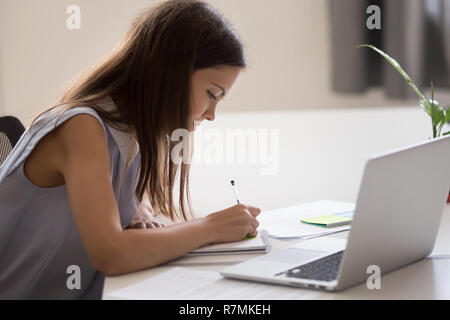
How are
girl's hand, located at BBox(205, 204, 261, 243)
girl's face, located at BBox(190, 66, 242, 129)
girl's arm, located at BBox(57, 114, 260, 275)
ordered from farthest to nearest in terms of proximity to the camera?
1. girl's face, located at BBox(190, 66, 242, 129)
2. girl's hand, located at BBox(205, 204, 261, 243)
3. girl's arm, located at BBox(57, 114, 260, 275)

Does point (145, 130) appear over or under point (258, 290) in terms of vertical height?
over

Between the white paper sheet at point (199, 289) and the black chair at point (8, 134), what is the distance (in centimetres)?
70

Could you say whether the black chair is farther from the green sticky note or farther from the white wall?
the white wall

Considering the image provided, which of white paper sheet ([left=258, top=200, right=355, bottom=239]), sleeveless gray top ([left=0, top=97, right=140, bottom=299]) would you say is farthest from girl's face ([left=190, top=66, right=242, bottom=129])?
white paper sheet ([left=258, top=200, right=355, bottom=239])

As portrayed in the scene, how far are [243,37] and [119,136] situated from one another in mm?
1712

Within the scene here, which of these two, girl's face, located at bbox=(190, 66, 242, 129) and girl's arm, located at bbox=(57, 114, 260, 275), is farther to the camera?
girl's face, located at bbox=(190, 66, 242, 129)

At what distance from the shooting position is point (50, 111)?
1.21 meters

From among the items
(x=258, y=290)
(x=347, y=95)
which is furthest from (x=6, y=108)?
(x=258, y=290)

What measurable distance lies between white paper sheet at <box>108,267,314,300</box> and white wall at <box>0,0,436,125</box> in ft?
6.46

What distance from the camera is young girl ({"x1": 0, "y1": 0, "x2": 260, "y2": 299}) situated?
45.5 inches

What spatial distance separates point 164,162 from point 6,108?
Answer: 1.78m

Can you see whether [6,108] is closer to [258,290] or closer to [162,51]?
[162,51]

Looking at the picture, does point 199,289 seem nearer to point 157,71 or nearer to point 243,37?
point 157,71

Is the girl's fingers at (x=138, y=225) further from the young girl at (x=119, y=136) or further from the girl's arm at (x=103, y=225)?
the girl's arm at (x=103, y=225)
